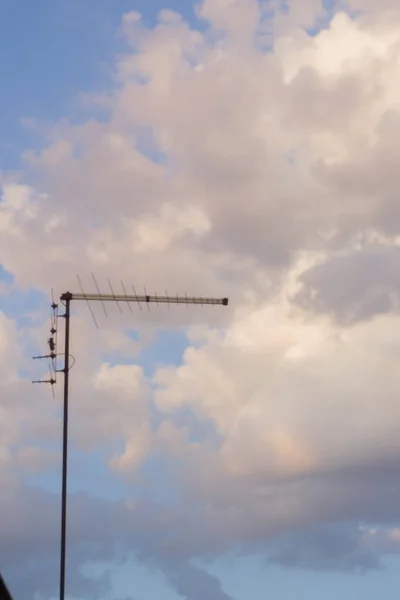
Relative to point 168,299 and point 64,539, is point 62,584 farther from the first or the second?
point 168,299

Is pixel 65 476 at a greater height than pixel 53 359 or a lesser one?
lesser

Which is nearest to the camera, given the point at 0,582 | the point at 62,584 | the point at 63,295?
the point at 0,582

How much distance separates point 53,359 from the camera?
114875 mm

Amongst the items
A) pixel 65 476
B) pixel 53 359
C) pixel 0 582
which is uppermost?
pixel 53 359

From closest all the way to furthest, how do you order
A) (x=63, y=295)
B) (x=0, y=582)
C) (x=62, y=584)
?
(x=0, y=582), (x=62, y=584), (x=63, y=295)

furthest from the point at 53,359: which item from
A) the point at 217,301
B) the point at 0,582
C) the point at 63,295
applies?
the point at 0,582

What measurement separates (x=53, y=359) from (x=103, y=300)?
563cm

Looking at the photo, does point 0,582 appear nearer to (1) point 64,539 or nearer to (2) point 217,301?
(1) point 64,539

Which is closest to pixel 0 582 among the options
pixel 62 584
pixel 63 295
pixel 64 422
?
pixel 62 584

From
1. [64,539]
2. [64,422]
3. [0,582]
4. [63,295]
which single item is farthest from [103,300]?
[0,582]

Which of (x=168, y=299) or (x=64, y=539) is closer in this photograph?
(x=64, y=539)

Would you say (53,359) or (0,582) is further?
(53,359)

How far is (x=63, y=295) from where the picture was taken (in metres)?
114

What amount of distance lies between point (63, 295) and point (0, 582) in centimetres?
2473
